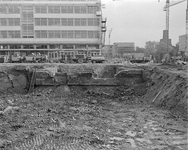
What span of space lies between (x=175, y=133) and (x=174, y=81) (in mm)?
4447

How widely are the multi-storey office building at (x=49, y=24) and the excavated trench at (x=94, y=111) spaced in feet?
114

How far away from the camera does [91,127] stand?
7281mm

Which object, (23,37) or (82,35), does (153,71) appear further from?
(23,37)

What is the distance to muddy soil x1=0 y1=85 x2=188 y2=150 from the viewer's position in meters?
5.83

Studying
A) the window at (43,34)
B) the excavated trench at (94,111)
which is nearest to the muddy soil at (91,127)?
the excavated trench at (94,111)

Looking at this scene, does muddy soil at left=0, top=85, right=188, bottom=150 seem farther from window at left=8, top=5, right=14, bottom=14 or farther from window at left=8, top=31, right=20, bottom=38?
window at left=8, top=5, right=14, bottom=14

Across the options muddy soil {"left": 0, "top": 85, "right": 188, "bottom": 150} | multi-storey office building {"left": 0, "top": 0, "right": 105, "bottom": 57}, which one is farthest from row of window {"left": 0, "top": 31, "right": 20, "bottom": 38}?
muddy soil {"left": 0, "top": 85, "right": 188, "bottom": 150}

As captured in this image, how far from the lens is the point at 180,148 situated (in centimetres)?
555

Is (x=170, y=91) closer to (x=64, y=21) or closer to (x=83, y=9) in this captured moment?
(x=64, y=21)

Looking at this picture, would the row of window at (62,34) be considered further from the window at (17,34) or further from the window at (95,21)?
the window at (17,34)

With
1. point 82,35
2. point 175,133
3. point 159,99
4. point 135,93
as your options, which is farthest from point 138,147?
point 82,35

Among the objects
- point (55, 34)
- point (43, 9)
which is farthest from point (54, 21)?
point (43, 9)

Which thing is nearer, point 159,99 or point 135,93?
point 159,99

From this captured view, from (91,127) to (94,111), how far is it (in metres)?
2.22
